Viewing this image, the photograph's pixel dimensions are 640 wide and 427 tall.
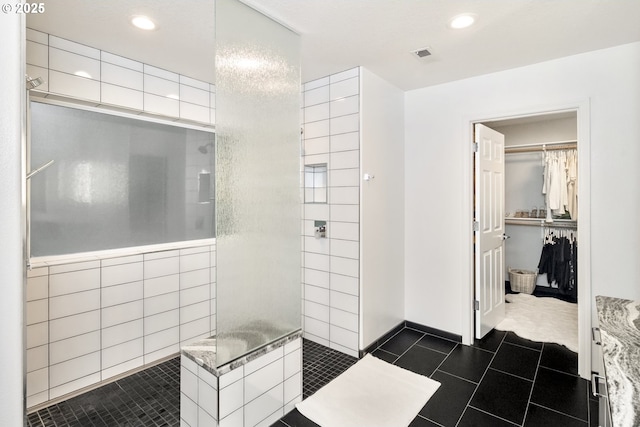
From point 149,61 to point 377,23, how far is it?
177cm

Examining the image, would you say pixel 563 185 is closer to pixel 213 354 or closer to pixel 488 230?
pixel 488 230

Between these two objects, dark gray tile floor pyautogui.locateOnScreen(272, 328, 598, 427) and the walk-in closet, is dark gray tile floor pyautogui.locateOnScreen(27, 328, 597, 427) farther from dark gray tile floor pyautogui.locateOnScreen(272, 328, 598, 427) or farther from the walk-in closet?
the walk-in closet

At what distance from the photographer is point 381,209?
9.69 ft

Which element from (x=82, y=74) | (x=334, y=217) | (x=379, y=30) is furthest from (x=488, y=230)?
(x=82, y=74)

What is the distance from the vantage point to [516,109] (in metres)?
2.66

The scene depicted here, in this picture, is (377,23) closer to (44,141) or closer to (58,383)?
(44,141)

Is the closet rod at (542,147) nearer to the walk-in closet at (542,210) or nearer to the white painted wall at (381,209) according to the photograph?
the walk-in closet at (542,210)

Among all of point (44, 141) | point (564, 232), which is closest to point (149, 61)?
point (44, 141)

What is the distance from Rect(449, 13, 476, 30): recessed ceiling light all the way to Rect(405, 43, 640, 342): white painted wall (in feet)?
3.28

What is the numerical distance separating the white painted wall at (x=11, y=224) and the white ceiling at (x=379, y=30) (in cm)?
107

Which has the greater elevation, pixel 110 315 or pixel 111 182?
pixel 111 182

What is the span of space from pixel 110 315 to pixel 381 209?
2.36 meters

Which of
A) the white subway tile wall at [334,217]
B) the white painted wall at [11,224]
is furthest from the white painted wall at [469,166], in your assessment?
the white painted wall at [11,224]

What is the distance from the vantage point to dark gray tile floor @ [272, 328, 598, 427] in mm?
1955
